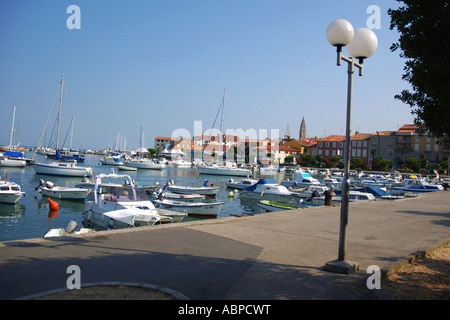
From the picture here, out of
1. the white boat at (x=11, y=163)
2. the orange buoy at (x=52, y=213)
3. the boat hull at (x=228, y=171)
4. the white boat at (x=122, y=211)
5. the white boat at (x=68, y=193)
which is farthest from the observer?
the boat hull at (x=228, y=171)

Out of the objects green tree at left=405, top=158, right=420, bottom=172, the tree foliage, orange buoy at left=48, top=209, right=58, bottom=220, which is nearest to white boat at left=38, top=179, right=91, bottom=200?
orange buoy at left=48, top=209, right=58, bottom=220

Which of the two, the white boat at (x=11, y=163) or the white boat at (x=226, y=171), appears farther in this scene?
the white boat at (x=226, y=171)

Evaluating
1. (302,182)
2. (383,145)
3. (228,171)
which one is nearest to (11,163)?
(228,171)

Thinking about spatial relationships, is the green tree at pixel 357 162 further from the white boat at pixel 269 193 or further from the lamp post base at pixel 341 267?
the lamp post base at pixel 341 267

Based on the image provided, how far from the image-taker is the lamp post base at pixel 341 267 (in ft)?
23.7

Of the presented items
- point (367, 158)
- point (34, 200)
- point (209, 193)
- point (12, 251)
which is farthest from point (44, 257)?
point (367, 158)

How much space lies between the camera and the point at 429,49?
698 centimetres

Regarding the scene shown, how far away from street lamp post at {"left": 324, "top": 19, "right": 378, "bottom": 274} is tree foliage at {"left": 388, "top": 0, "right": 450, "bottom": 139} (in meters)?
0.54

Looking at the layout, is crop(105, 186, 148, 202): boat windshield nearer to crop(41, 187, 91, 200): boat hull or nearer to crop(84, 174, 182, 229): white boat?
crop(84, 174, 182, 229): white boat

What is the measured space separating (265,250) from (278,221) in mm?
5182

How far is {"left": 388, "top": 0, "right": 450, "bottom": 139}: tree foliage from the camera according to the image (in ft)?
21.6

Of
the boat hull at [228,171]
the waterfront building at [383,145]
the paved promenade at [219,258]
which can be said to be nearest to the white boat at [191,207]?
the paved promenade at [219,258]
